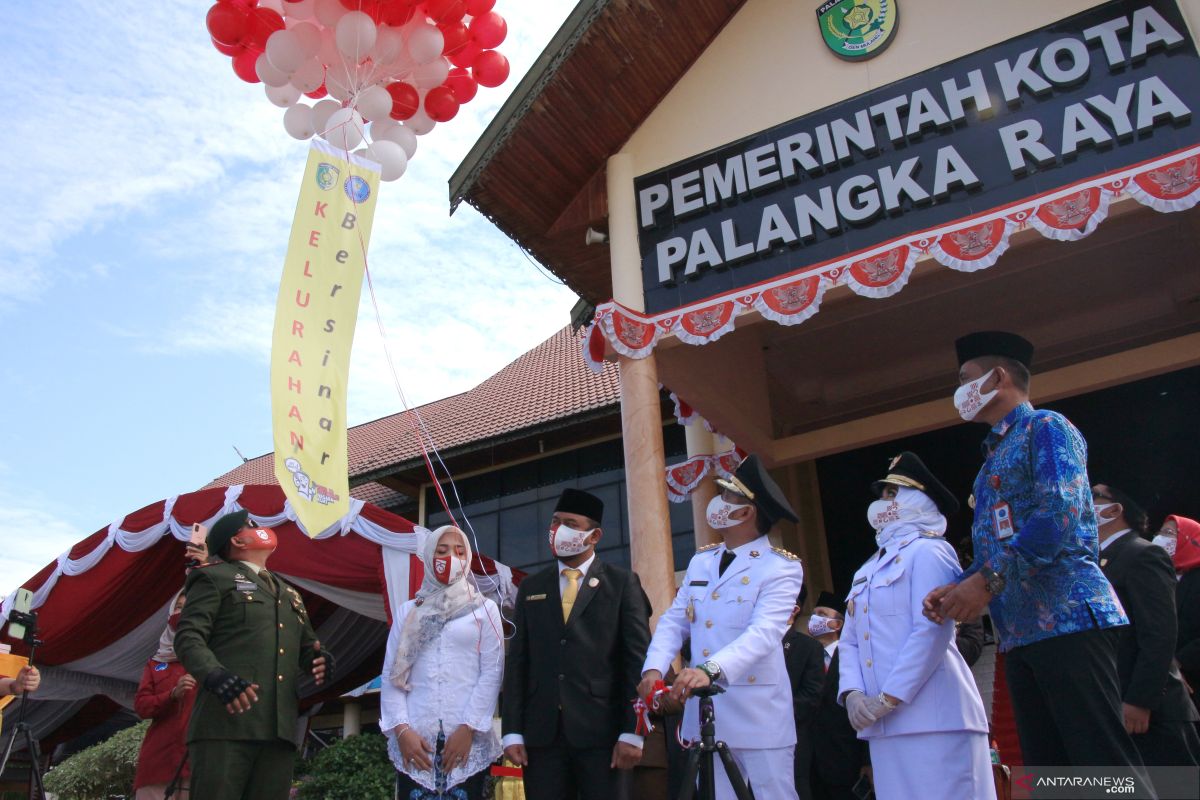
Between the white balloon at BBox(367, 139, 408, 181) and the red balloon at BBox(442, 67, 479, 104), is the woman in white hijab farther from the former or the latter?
Result: the red balloon at BBox(442, 67, 479, 104)

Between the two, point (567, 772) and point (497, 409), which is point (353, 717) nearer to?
point (497, 409)

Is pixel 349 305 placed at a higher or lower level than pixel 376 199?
lower

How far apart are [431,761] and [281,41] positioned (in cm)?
Result: 455

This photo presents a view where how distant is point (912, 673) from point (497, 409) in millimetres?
13521

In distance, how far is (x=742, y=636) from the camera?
3.66 m

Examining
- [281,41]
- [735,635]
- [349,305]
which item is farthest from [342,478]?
[281,41]

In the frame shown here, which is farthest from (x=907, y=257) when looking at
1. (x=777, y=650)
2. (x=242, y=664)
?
(x=242, y=664)

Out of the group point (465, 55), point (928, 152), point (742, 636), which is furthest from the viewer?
point (928, 152)

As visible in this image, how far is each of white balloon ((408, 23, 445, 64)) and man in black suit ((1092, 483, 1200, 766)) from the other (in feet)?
16.2

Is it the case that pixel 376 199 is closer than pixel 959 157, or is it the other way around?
pixel 376 199

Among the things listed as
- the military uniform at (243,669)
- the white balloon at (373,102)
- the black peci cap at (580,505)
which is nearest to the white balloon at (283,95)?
the white balloon at (373,102)

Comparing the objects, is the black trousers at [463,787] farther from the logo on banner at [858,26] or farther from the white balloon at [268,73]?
the logo on banner at [858,26]

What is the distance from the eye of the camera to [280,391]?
17.0 ft

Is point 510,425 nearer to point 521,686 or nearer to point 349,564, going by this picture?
point 349,564
